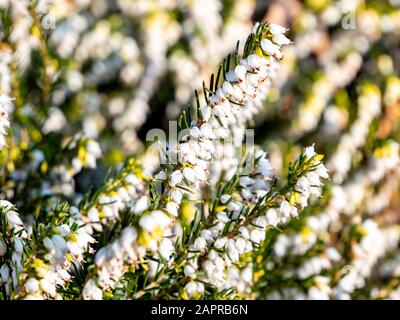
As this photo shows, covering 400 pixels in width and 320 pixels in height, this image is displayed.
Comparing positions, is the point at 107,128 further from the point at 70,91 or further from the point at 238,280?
the point at 238,280

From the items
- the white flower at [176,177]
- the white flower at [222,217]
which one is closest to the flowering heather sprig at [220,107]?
the white flower at [176,177]

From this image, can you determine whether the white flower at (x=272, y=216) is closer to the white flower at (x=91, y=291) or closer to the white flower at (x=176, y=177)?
the white flower at (x=176, y=177)

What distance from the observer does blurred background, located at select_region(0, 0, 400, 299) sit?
2576 millimetres

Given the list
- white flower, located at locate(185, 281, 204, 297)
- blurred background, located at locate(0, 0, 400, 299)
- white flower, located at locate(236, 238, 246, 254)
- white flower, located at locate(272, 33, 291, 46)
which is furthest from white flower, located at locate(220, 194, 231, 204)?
blurred background, located at locate(0, 0, 400, 299)

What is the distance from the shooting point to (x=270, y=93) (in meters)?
3.01

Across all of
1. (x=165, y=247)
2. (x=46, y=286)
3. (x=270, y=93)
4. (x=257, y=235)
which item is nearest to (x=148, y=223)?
(x=165, y=247)

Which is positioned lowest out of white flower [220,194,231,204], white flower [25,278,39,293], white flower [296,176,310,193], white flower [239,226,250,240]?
white flower [25,278,39,293]

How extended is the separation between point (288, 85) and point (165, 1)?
1.02 meters

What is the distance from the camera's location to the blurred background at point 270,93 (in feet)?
8.45

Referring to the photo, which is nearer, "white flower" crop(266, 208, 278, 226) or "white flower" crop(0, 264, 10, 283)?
"white flower" crop(0, 264, 10, 283)

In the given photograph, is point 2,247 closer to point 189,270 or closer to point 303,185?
point 189,270

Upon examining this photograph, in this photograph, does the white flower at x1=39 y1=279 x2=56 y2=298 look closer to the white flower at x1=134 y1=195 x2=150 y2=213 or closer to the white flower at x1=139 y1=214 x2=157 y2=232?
the white flower at x1=139 y1=214 x2=157 y2=232

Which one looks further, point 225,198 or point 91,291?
point 225,198

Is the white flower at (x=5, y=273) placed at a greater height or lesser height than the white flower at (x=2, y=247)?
lesser
